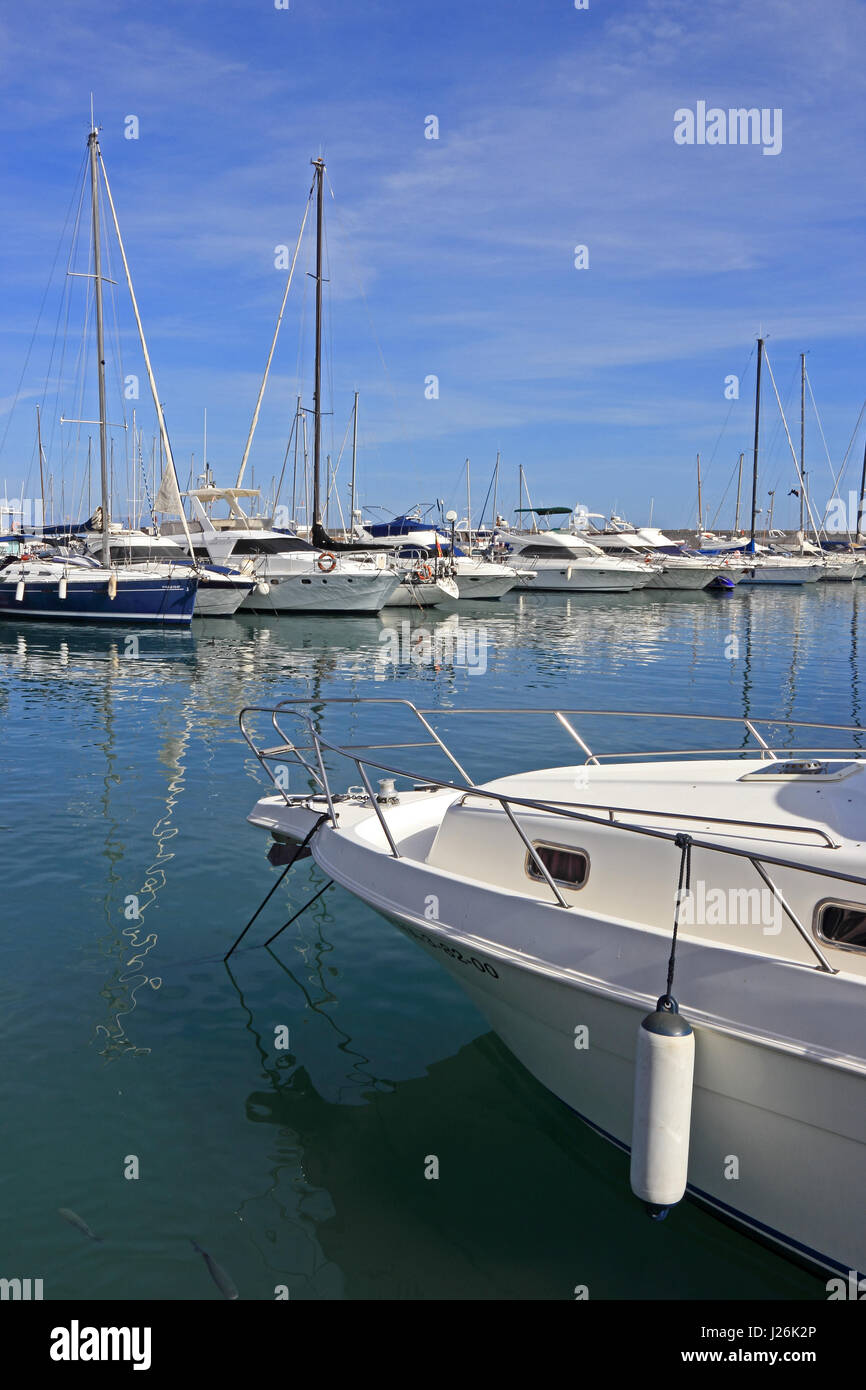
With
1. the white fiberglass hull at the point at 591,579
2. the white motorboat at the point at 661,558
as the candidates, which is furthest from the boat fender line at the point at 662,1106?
the white motorboat at the point at 661,558

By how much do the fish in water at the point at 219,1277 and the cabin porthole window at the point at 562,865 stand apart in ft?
8.41

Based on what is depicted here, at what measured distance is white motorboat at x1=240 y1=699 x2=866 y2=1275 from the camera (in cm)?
454

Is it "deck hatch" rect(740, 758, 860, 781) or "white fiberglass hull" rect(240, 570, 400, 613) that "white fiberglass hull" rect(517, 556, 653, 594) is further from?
"deck hatch" rect(740, 758, 860, 781)

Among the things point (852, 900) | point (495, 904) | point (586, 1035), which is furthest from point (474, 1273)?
point (852, 900)

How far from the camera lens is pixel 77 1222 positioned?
207 inches

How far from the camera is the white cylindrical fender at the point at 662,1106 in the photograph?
4457 mm

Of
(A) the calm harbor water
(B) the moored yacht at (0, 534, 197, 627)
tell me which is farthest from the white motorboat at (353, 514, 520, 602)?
(A) the calm harbor water

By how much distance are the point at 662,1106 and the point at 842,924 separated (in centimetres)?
129

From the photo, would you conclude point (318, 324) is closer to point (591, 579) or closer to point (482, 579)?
point (482, 579)

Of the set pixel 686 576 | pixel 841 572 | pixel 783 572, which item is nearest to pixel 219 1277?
pixel 686 576

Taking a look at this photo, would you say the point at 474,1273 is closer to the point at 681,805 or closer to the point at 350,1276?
the point at 350,1276

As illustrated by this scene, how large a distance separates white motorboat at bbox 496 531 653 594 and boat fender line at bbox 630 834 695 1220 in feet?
178

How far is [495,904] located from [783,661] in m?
26.1

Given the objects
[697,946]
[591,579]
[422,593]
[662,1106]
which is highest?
[591,579]
